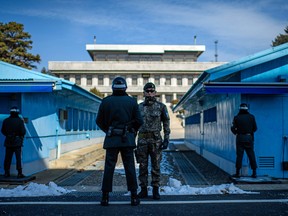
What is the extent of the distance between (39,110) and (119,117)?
6.77m

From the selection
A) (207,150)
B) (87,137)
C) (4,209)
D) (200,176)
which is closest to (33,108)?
(200,176)

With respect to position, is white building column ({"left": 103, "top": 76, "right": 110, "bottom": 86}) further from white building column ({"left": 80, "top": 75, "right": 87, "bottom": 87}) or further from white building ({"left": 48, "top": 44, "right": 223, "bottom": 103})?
white building column ({"left": 80, "top": 75, "right": 87, "bottom": 87})

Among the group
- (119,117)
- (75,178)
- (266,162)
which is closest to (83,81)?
(75,178)

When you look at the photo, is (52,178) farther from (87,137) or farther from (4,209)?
(87,137)

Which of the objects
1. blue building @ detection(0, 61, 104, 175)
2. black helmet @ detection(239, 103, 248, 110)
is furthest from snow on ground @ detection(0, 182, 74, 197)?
black helmet @ detection(239, 103, 248, 110)

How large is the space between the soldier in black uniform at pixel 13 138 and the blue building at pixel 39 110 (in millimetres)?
761

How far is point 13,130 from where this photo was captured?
9570 mm

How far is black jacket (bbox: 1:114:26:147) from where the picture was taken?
9570mm

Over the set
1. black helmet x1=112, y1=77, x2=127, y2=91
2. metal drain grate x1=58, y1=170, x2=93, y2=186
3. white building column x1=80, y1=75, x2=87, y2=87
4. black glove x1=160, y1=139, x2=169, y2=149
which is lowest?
metal drain grate x1=58, y1=170, x2=93, y2=186

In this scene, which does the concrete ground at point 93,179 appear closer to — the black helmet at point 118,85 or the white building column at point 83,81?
the black helmet at point 118,85

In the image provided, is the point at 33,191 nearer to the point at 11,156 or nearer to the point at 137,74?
the point at 11,156

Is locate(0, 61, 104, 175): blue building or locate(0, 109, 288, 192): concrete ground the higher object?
locate(0, 61, 104, 175): blue building

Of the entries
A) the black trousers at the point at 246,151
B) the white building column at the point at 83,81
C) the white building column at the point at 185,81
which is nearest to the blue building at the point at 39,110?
the black trousers at the point at 246,151

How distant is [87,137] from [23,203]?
16.4m
